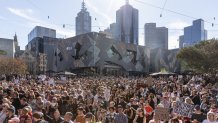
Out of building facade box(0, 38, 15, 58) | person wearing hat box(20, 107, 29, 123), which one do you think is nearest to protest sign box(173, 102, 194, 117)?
person wearing hat box(20, 107, 29, 123)

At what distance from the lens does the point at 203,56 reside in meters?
63.7

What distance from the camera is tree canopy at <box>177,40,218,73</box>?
62.4 m

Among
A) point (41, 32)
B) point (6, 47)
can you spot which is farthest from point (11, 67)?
point (41, 32)

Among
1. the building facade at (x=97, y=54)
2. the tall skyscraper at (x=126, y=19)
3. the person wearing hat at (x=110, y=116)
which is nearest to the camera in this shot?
the person wearing hat at (x=110, y=116)

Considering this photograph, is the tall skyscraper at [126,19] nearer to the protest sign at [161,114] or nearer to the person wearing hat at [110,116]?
the person wearing hat at [110,116]

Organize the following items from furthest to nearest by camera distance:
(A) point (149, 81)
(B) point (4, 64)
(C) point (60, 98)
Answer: (B) point (4, 64)
(A) point (149, 81)
(C) point (60, 98)

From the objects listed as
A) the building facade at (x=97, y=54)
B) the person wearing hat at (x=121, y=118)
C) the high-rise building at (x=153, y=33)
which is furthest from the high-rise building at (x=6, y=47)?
the person wearing hat at (x=121, y=118)

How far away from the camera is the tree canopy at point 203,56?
62375mm

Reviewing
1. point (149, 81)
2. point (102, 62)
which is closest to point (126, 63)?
point (102, 62)

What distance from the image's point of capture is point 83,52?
89.6 meters

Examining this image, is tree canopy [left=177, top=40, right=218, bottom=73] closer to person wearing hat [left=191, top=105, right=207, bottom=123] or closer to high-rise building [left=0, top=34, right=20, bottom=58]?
high-rise building [left=0, top=34, right=20, bottom=58]

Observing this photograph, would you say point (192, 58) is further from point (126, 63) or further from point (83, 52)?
point (126, 63)

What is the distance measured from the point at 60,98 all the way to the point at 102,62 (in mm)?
73718

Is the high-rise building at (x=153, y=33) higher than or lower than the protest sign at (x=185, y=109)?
higher
